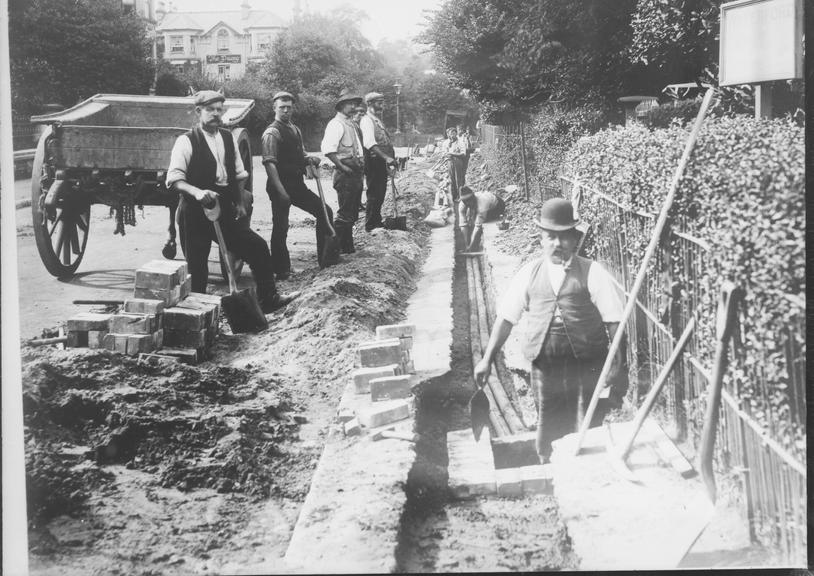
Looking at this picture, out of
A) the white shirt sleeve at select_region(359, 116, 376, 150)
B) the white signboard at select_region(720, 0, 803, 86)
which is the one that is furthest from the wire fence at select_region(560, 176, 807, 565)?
the white shirt sleeve at select_region(359, 116, 376, 150)

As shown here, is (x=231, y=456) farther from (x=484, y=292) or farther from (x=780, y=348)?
(x=780, y=348)

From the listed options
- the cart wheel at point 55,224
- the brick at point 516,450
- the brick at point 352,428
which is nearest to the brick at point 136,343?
the cart wheel at point 55,224

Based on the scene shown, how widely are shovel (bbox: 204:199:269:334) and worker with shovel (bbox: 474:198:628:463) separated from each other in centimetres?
192

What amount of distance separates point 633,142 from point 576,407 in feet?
4.86

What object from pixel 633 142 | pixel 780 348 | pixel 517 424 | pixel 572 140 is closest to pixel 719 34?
pixel 633 142

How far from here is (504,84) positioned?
171 inches

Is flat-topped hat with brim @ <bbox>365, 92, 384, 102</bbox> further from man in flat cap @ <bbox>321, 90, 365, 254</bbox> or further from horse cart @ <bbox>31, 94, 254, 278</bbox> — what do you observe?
man in flat cap @ <bbox>321, 90, 365, 254</bbox>

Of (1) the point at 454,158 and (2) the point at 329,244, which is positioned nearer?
(1) the point at 454,158

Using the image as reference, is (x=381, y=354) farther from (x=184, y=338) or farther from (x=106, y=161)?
(x=106, y=161)

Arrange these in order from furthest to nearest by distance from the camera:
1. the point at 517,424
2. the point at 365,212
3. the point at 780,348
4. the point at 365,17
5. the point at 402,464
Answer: the point at 365,212 < the point at 517,424 < the point at 365,17 < the point at 402,464 < the point at 780,348

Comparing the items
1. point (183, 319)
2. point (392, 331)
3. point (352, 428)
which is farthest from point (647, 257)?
point (183, 319)

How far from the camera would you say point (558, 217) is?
3619 mm

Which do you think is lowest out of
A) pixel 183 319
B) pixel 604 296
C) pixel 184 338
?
pixel 184 338

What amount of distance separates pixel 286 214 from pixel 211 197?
0.79 m
